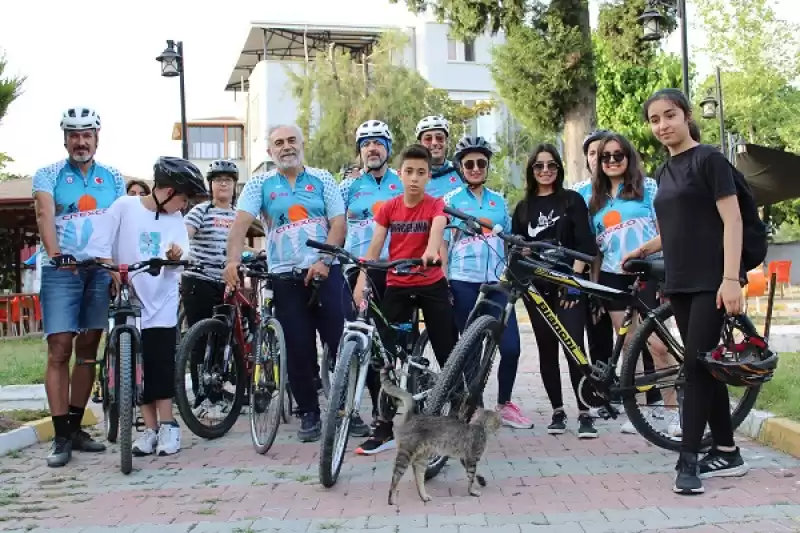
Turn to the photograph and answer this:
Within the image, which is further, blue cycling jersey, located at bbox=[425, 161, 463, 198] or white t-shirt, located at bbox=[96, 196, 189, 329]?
blue cycling jersey, located at bbox=[425, 161, 463, 198]

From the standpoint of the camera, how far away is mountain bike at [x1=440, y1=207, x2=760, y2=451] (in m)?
5.02

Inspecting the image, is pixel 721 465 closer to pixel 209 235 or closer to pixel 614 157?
pixel 614 157

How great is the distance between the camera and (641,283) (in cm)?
573

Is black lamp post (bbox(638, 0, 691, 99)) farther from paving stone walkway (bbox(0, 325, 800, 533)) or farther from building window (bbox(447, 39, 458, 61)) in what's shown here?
building window (bbox(447, 39, 458, 61))

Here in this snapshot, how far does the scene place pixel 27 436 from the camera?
6.55m

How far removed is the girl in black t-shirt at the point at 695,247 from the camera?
4.46 metres

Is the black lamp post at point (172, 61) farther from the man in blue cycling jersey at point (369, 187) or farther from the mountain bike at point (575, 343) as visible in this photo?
the mountain bike at point (575, 343)

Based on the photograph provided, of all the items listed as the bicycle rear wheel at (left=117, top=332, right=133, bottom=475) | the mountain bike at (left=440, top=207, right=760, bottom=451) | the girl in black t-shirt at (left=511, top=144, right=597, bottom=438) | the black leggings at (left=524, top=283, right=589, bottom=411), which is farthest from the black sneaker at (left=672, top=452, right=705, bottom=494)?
the bicycle rear wheel at (left=117, top=332, right=133, bottom=475)

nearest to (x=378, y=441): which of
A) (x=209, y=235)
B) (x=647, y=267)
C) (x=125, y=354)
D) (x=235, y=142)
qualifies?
(x=125, y=354)

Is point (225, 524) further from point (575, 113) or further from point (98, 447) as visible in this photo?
point (575, 113)

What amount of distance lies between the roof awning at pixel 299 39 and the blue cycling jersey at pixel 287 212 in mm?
35960

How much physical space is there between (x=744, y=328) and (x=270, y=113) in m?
40.5

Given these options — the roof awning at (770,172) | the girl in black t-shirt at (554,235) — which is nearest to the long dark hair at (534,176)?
the girl in black t-shirt at (554,235)

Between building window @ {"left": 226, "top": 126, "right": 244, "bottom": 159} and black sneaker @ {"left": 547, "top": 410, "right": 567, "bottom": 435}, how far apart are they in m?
45.8
